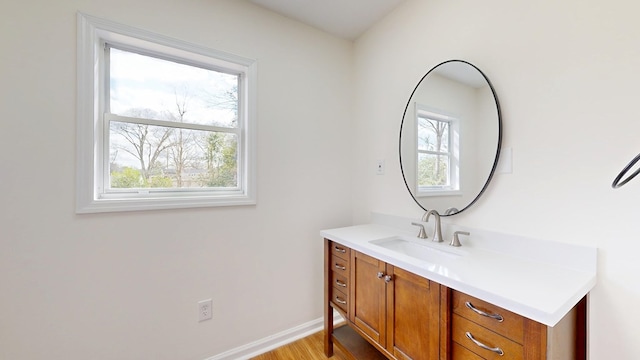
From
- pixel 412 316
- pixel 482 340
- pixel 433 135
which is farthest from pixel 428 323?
pixel 433 135

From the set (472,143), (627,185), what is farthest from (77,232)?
(627,185)

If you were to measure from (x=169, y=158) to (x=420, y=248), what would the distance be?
1653 millimetres

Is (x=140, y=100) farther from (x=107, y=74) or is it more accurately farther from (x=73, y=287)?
(x=73, y=287)

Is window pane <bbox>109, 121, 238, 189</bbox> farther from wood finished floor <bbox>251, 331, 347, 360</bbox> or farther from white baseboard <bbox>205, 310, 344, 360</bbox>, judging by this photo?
wood finished floor <bbox>251, 331, 347, 360</bbox>

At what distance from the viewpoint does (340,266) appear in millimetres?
1651

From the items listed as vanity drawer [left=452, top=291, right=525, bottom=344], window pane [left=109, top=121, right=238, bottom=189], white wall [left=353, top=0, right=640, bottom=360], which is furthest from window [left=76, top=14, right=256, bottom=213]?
white wall [left=353, top=0, right=640, bottom=360]

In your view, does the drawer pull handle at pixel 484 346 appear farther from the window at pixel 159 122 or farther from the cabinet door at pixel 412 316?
the window at pixel 159 122

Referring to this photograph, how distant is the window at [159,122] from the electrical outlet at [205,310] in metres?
0.62

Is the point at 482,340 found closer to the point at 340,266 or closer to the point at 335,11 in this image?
the point at 340,266

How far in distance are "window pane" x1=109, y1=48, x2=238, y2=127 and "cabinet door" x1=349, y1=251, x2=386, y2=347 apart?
129cm

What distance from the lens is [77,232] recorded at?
1.29 meters

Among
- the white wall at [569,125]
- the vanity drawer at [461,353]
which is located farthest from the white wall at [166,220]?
the vanity drawer at [461,353]

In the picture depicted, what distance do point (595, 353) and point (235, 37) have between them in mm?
2428

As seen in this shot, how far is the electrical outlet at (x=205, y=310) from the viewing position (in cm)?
159
